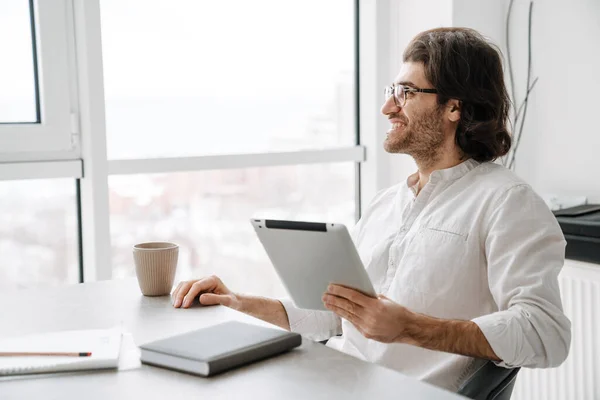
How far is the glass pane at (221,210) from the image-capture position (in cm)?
254

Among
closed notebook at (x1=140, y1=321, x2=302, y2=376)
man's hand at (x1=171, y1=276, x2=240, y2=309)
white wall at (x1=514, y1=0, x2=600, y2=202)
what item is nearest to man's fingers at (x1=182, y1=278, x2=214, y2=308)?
man's hand at (x1=171, y1=276, x2=240, y2=309)

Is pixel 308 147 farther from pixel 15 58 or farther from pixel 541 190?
pixel 15 58

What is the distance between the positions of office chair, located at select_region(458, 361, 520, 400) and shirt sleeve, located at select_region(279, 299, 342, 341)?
1.74ft

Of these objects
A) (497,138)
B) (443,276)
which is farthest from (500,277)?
(497,138)

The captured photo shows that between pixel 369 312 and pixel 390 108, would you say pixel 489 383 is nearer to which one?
pixel 369 312

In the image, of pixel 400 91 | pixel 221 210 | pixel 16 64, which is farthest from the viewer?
pixel 221 210

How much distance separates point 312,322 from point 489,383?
58cm

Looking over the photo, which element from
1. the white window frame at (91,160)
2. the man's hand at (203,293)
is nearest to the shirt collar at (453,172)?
the man's hand at (203,293)

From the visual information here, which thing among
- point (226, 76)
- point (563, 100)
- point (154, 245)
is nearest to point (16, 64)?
point (226, 76)

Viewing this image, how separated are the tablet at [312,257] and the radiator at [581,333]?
1224mm

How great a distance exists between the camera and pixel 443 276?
63.7 inches

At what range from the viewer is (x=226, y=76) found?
8.96ft

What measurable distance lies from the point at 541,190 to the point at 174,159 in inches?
53.2

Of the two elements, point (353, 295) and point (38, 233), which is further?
point (38, 233)
